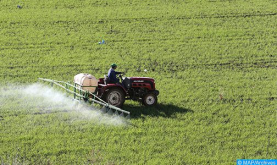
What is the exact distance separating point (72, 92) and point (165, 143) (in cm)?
450

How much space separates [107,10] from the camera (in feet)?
93.1

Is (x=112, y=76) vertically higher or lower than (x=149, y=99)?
higher

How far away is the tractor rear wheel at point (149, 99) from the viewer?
16266 millimetres

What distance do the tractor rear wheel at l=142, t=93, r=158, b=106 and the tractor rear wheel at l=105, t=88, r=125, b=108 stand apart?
0.83 m

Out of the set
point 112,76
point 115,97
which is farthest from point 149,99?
point 112,76

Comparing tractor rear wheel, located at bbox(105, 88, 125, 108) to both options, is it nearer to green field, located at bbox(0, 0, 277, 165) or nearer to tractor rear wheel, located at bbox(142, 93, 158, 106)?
green field, located at bbox(0, 0, 277, 165)

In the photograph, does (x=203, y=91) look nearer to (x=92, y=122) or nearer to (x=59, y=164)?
(x=92, y=122)

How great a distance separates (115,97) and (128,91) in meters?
0.69

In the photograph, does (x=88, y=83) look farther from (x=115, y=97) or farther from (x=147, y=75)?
(x=147, y=75)

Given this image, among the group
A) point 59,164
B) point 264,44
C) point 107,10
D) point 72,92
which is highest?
point 107,10

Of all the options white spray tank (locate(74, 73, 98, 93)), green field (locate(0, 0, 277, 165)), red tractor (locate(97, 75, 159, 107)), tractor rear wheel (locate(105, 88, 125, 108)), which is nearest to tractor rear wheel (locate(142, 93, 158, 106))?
red tractor (locate(97, 75, 159, 107))

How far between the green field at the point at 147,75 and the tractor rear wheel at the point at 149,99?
256mm

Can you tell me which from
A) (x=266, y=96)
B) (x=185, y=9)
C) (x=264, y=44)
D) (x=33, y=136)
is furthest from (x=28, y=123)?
(x=185, y=9)

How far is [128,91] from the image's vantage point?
1645 centimetres
